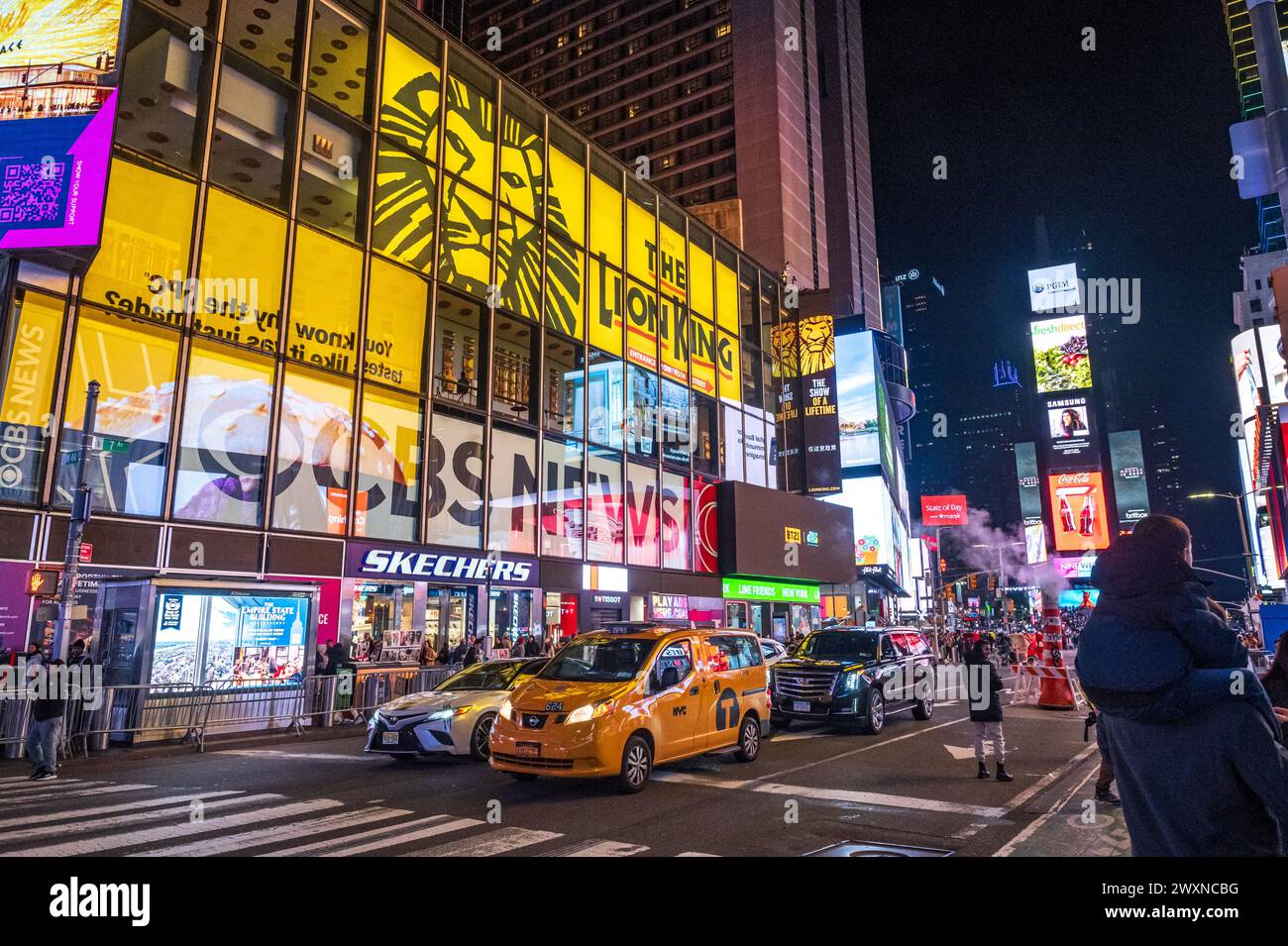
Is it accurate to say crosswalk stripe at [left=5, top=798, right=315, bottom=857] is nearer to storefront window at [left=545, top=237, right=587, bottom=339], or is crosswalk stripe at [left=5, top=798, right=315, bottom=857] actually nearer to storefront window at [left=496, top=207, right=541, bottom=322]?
storefront window at [left=496, top=207, right=541, bottom=322]

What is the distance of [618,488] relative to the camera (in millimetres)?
30359

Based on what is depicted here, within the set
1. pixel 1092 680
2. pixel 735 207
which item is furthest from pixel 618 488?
pixel 735 207

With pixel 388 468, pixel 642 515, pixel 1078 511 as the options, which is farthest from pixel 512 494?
pixel 1078 511

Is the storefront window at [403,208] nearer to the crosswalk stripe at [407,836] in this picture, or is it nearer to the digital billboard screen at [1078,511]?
the crosswalk stripe at [407,836]

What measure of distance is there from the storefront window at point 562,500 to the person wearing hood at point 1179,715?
24081 mm

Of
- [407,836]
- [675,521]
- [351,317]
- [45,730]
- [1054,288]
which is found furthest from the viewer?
[1054,288]

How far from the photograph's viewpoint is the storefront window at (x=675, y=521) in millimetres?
32406

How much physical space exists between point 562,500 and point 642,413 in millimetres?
6433

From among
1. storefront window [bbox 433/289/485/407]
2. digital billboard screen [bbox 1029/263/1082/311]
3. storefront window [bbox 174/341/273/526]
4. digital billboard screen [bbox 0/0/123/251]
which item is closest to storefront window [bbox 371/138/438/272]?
storefront window [bbox 433/289/485/407]

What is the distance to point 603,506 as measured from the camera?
29.5 m

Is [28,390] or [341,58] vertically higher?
[341,58]

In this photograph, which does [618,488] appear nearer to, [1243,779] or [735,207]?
[1243,779]

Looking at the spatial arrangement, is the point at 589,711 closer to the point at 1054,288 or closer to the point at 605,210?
Result: the point at 605,210
